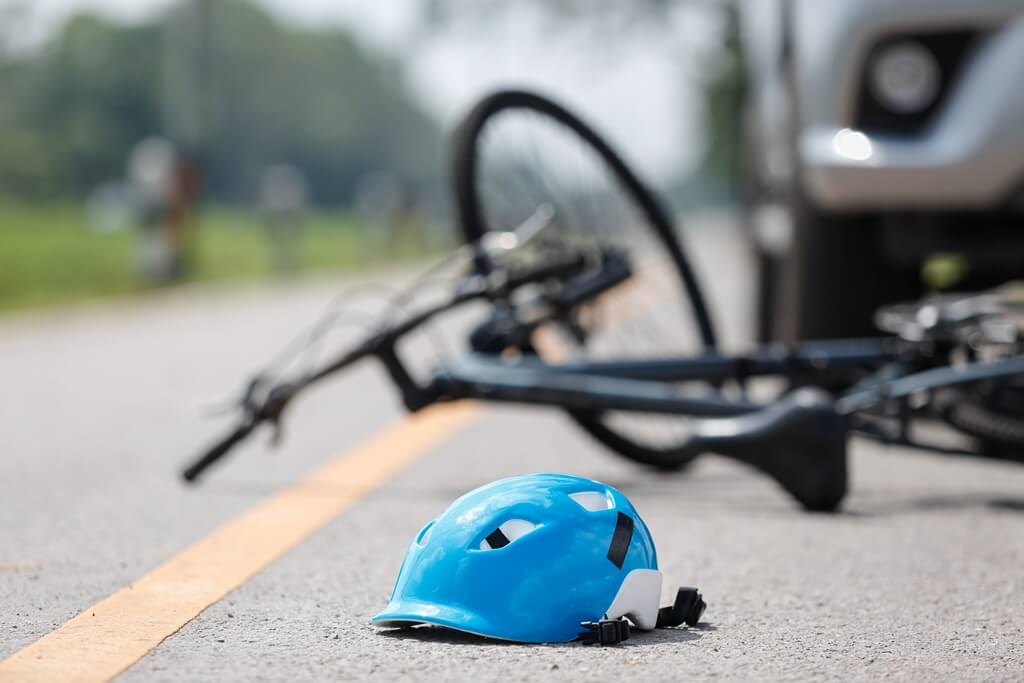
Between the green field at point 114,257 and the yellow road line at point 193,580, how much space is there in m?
10.5

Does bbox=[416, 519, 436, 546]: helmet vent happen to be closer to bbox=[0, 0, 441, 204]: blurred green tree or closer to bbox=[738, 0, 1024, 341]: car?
bbox=[738, 0, 1024, 341]: car

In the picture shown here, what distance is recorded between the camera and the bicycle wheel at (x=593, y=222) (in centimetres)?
514

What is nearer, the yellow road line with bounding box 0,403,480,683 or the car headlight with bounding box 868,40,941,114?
the yellow road line with bounding box 0,403,480,683

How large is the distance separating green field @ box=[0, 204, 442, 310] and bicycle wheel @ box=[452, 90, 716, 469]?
33.7ft

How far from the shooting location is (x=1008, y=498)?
4.74 m

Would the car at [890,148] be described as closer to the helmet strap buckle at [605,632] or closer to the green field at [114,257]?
the helmet strap buckle at [605,632]

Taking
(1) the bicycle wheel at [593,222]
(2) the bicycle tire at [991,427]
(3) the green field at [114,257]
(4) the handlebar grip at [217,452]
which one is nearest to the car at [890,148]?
(1) the bicycle wheel at [593,222]

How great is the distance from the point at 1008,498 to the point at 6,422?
3732 mm

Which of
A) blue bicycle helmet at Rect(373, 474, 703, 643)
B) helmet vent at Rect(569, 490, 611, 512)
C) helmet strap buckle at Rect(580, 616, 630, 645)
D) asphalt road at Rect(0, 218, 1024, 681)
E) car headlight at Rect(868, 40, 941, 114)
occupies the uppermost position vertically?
car headlight at Rect(868, 40, 941, 114)

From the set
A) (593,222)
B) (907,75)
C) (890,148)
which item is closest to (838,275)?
(890,148)

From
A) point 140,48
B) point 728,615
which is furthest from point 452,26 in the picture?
point 140,48

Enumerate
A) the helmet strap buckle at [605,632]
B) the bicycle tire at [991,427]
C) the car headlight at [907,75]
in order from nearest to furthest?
the helmet strap buckle at [605,632] < the bicycle tire at [991,427] < the car headlight at [907,75]

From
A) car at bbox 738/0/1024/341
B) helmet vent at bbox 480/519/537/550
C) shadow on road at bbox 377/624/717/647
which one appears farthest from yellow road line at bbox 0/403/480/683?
car at bbox 738/0/1024/341

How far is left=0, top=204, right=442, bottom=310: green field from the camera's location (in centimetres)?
1828
